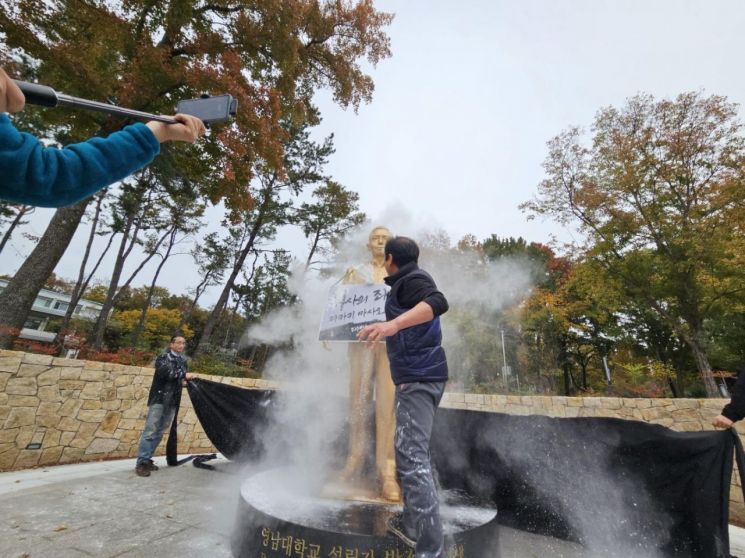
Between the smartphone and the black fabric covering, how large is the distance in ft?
11.9

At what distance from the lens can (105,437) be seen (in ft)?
18.4

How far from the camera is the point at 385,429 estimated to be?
10.7 ft

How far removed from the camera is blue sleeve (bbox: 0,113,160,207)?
3.12 feet

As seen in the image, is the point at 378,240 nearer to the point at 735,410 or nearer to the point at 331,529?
the point at 331,529

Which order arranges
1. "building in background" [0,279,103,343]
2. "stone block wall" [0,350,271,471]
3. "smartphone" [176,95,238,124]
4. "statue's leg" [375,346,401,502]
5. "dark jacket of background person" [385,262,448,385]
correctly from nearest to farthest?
1. "smartphone" [176,95,238,124]
2. "dark jacket of background person" [385,262,448,385]
3. "statue's leg" [375,346,401,502]
4. "stone block wall" [0,350,271,471]
5. "building in background" [0,279,103,343]

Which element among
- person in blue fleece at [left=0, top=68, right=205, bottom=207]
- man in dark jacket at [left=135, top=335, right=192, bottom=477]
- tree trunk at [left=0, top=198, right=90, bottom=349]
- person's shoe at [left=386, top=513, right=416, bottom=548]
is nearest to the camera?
person in blue fleece at [left=0, top=68, right=205, bottom=207]

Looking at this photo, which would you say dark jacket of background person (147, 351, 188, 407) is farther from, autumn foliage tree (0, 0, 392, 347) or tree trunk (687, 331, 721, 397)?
tree trunk (687, 331, 721, 397)

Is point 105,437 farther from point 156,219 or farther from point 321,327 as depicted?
point 156,219

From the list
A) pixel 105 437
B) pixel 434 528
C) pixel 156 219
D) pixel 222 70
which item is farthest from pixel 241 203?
pixel 156 219

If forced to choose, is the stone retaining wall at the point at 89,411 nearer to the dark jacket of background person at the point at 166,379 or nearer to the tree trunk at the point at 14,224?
the dark jacket of background person at the point at 166,379

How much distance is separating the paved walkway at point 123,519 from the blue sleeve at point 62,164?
246 centimetres

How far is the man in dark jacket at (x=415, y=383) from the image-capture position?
183cm

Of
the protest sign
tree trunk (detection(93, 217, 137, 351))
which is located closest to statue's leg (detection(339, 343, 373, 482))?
the protest sign

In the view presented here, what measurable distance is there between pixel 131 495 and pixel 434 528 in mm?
3308
